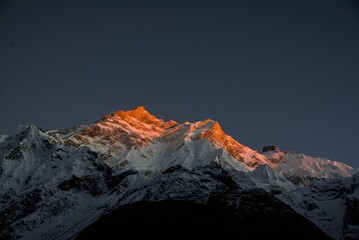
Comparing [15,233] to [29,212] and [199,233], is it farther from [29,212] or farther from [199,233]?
[199,233]

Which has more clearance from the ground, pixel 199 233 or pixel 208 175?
pixel 208 175

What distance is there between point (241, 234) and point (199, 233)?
25.0ft

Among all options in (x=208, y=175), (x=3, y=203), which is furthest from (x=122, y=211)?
(x=3, y=203)

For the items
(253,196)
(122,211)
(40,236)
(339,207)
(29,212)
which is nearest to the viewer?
(122,211)

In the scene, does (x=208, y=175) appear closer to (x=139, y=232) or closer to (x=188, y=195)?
(x=188, y=195)

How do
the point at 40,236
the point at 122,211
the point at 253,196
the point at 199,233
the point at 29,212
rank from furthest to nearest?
the point at 29,212 < the point at 40,236 < the point at 253,196 < the point at 122,211 < the point at 199,233

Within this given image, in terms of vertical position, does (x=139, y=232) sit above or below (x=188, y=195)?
below

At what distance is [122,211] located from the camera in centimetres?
12719

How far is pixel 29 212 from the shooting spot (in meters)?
181

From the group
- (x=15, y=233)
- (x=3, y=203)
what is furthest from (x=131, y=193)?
(x=3, y=203)

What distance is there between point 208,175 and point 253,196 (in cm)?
2313

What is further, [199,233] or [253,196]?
[253,196]

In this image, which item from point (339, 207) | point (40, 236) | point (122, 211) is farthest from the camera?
point (40, 236)

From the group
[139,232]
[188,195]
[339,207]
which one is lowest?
[139,232]
